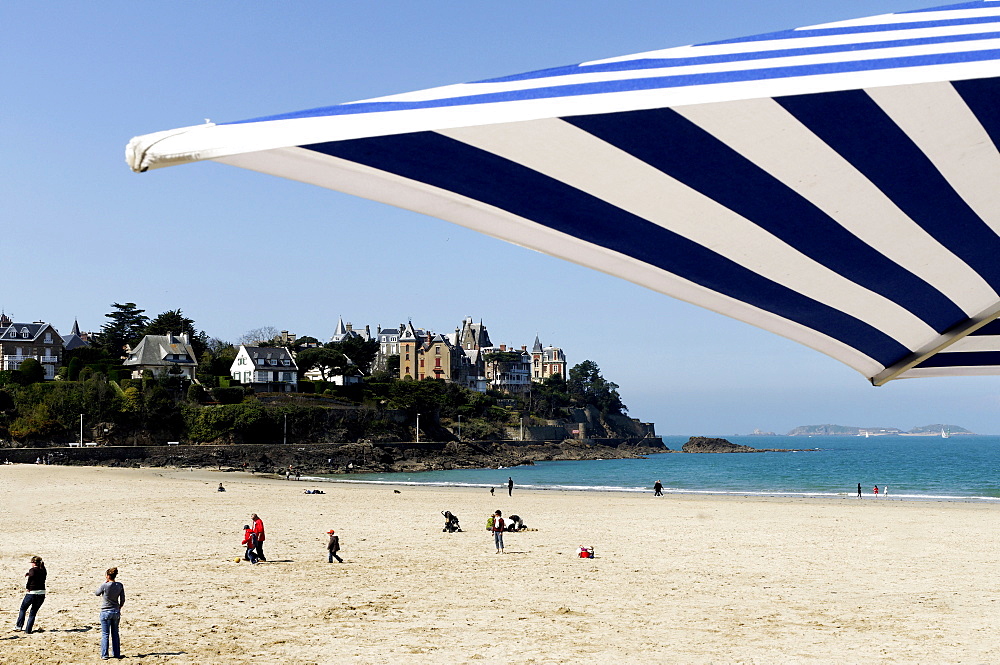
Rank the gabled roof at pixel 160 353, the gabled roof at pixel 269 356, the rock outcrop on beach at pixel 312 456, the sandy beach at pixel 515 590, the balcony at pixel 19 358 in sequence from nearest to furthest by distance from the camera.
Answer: the sandy beach at pixel 515 590, the rock outcrop on beach at pixel 312 456, the gabled roof at pixel 160 353, the balcony at pixel 19 358, the gabled roof at pixel 269 356

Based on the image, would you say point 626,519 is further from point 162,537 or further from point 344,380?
point 344,380

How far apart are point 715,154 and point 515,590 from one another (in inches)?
513

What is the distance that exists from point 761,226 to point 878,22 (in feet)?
2.17

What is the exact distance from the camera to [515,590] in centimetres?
1428

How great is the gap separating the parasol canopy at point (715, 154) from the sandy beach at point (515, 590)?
321 inches

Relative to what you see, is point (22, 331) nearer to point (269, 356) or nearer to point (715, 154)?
point (269, 356)

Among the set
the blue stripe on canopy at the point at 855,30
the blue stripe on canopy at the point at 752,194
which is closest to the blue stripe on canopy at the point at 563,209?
the blue stripe on canopy at the point at 752,194

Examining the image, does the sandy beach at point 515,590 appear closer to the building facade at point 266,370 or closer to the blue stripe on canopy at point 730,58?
the blue stripe on canopy at point 730,58

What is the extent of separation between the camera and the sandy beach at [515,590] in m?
10.4

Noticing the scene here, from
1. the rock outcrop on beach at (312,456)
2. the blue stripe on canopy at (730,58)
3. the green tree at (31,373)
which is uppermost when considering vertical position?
the green tree at (31,373)

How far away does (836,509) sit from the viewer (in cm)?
3369

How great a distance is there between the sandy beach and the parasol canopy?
8.14m

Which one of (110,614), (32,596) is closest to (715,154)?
(110,614)

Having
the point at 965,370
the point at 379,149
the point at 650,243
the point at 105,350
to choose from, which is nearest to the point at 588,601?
the point at 965,370
